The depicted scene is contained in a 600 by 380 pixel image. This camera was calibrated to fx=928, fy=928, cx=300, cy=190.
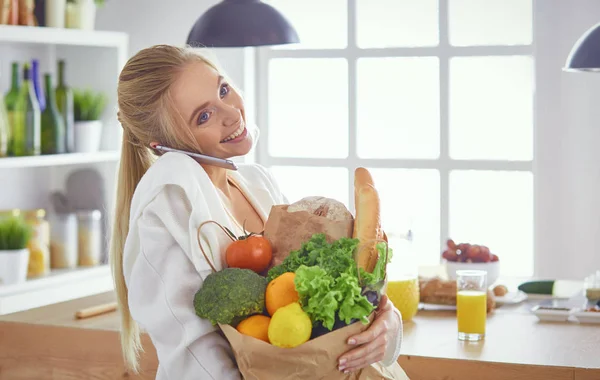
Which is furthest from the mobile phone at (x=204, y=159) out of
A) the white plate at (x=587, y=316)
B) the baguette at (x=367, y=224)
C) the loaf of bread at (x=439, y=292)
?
the white plate at (x=587, y=316)

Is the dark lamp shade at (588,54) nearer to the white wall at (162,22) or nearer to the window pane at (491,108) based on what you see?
the window pane at (491,108)

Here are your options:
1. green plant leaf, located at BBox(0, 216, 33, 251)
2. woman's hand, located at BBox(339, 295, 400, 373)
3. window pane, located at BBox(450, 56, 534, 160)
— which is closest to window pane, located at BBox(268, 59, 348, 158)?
window pane, located at BBox(450, 56, 534, 160)

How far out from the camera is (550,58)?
145 inches

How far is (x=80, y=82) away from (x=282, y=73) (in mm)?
950

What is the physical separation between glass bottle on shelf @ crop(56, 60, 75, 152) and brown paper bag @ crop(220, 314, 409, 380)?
2.46 m

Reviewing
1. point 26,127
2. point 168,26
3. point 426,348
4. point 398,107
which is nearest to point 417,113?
point 398,107

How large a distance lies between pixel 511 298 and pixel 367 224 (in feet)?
3.76

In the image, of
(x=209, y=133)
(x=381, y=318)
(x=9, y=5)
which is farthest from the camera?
(x=9, y=5)

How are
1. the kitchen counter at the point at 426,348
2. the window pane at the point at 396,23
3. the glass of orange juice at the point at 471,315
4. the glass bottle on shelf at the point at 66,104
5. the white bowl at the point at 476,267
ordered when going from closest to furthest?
the kitchen counter at the point at 426,348 < the glass of orange juice at the point at 471,315 < the white bowl at the point at 476,267 < the glass bottle on shelf at the point at 66,104 < the window pane at the point at 396,23

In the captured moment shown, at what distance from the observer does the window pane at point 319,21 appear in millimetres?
4223

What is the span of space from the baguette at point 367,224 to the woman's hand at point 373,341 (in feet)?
0.27

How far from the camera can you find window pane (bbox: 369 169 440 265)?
13.5 feet

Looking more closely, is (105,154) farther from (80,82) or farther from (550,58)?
(550,58)

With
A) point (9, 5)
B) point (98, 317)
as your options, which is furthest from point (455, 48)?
point (98, 317)
